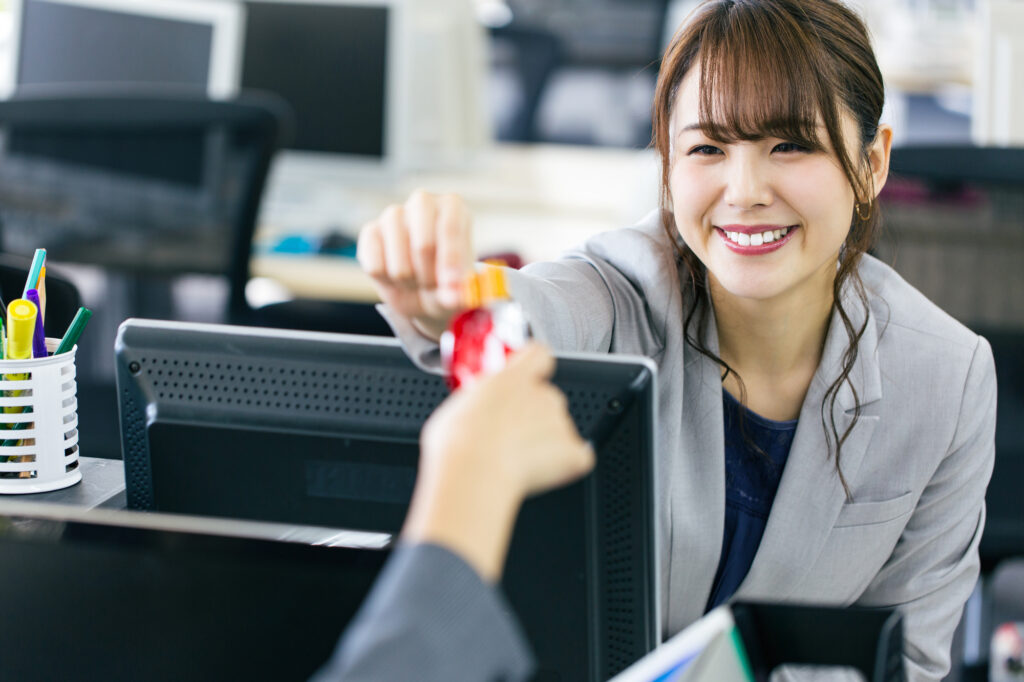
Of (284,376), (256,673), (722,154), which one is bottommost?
(256,673)

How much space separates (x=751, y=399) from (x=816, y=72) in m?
0.37

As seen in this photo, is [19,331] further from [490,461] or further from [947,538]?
[947,538]

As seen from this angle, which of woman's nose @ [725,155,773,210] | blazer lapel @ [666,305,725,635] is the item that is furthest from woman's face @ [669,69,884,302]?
blazer lapel @ [666,305,725,635]

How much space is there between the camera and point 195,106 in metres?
2.23

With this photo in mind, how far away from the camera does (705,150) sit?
1146 millimetres

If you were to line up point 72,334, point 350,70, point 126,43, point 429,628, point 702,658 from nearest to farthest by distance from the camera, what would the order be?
point 429,628, point 702,658, point 72,334, point 126,43, point 350,70

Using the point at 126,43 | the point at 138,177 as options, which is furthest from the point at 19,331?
the point at 126,43

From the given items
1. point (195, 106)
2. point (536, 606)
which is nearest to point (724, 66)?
point (536, 606)

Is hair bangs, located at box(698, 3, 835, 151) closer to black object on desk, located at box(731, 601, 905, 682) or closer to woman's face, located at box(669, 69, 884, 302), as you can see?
woman's face, located at box(669, 69, 884, 302)

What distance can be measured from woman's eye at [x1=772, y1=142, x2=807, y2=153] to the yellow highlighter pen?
719 millimetres

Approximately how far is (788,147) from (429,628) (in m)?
0.78

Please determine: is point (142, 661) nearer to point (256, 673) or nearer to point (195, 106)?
point (256, 673)

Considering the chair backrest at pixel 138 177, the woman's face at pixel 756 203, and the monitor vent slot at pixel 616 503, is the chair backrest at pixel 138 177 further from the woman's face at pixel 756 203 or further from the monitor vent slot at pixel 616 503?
the monitor vent slot at pixel 616 503

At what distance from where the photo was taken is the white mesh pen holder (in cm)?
93
